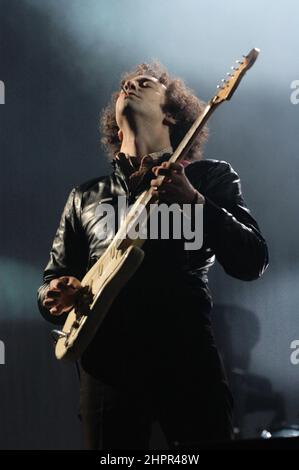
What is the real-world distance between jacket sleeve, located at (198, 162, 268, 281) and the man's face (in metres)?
0.33

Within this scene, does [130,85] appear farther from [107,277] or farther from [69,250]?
[107,277]

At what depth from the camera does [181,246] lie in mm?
1839

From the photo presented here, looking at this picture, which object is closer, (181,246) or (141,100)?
(181,246)

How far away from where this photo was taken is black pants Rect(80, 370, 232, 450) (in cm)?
167

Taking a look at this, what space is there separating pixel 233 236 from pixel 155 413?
18.1 inches

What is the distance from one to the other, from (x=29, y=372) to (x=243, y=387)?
79 cm

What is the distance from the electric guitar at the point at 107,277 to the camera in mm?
1692
